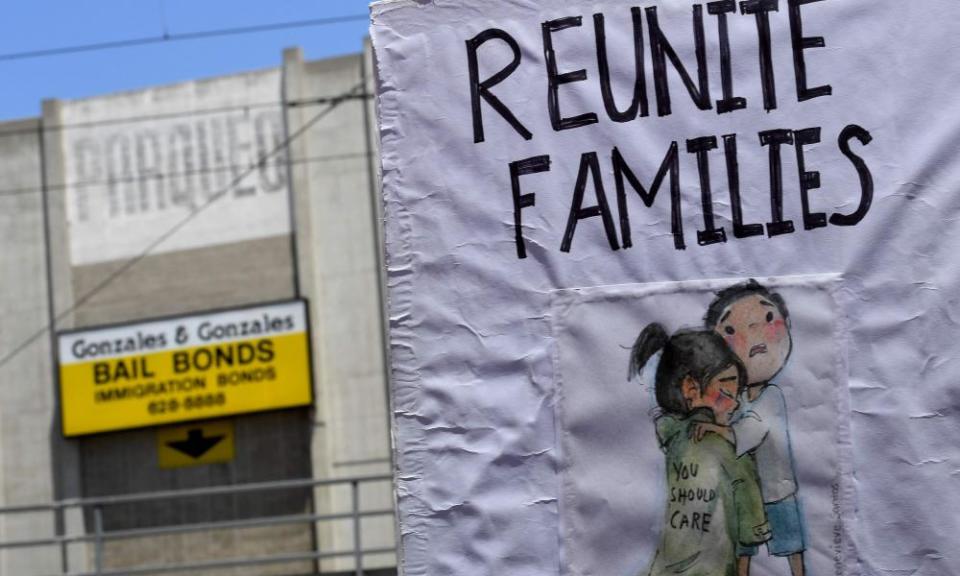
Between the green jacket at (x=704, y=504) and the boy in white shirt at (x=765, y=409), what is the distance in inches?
0.9

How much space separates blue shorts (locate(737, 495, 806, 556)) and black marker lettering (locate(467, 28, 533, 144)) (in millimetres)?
1003

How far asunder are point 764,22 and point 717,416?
899 millimetres

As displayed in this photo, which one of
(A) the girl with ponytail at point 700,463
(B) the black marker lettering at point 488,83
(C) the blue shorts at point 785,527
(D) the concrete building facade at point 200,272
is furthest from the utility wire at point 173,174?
(C) the blue shorts at point 785,527

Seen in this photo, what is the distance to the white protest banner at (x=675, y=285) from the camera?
3.11m

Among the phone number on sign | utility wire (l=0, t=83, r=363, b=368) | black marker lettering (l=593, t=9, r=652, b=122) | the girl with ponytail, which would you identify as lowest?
the phone number on sign

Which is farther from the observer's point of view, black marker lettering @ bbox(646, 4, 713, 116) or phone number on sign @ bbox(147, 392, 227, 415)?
phone number on sign @ bbox(147, 392, 227, 415)

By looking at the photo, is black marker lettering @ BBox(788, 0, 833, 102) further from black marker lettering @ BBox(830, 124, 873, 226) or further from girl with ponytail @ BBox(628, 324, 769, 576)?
girl with ponytail @ BBox(628, 324, 769, 576)

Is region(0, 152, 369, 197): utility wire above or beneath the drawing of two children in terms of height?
above

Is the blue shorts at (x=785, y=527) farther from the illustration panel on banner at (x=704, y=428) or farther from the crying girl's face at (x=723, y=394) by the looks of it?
the crying girl's face at (x=723, y=394)

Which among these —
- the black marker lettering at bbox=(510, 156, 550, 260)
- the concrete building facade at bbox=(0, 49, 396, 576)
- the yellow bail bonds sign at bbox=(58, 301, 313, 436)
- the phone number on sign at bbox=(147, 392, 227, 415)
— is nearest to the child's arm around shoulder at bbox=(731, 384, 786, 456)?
the black marker lettering at bbox=(510, 156, 550, 260)

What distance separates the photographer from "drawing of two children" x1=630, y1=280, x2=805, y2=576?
3135 millimetres

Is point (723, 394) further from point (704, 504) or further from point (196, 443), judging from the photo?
point (196, 443)

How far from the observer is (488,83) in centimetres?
342

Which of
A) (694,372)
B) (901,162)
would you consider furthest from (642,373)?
(901,162)
